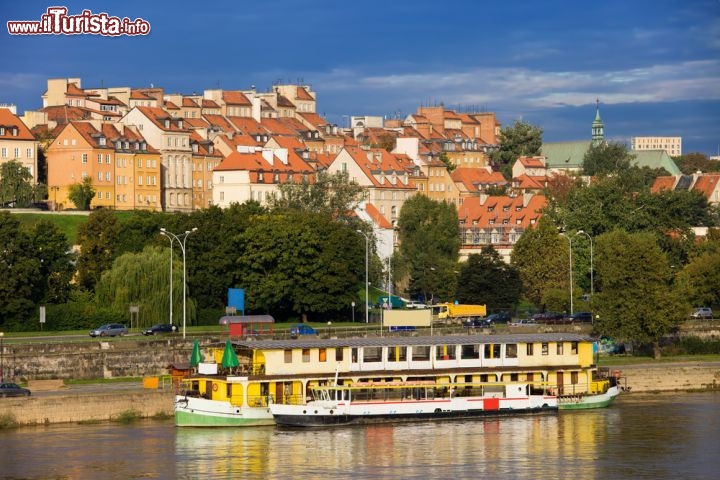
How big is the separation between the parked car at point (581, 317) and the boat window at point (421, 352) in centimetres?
3518

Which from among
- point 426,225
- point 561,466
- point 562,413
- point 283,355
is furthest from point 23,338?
point 426,225

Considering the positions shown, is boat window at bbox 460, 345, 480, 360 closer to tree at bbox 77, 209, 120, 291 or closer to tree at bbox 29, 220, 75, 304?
tree at bbox 29, 220, 75, 304

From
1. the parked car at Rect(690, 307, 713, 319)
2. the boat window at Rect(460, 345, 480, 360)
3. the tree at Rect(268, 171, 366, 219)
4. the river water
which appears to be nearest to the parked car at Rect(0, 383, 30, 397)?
the river water

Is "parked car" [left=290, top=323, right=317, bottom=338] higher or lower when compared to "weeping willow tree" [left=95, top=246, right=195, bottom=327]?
lower

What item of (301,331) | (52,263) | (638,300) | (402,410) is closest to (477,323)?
(638,300)

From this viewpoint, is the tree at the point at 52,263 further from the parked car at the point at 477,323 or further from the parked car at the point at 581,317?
the parked car at the point at 581,317

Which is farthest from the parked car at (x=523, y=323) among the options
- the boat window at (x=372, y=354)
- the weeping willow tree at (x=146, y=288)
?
the boat window at (x=372, y=354)

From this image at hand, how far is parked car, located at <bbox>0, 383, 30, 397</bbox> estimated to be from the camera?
260 feet

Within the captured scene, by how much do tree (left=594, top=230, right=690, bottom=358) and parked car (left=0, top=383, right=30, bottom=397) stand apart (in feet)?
132

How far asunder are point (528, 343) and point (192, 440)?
19.1 meters

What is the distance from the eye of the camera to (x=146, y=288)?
112062mm

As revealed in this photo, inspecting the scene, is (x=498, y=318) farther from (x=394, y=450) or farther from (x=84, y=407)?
(x=394, y=450)

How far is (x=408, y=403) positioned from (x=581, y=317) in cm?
3999

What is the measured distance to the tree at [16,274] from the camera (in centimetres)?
11294
